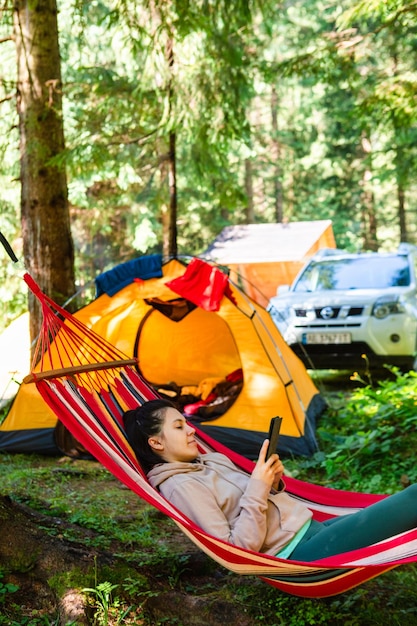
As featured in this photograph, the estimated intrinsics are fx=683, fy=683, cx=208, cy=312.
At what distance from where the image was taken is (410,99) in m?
5.68

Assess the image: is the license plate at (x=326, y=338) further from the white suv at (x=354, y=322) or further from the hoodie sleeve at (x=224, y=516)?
the hoodie sleeve at (x=224, y=516)

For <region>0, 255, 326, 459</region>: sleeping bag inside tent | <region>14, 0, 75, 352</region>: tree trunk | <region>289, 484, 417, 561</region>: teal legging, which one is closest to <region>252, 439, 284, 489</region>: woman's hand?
<region>289, 484, 417, 561</region>: teal legging

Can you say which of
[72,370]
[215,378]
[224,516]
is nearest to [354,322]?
[215,378]

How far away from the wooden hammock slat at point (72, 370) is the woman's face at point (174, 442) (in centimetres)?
52

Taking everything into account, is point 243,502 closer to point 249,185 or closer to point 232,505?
point 232,505

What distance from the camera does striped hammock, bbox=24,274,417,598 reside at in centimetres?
199

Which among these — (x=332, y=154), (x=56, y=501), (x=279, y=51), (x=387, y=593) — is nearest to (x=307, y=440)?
(x=56, y=501)

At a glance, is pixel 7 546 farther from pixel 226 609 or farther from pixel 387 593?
pixel 387 593

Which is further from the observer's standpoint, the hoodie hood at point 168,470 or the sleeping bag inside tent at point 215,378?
the sleeping bag inside tent at point 215,378

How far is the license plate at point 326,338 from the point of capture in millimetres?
6898

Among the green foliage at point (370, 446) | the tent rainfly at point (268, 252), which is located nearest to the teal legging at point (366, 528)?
the green foliage at point (370, 446)

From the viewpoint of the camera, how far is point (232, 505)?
7.79ft

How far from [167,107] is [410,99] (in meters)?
2.05

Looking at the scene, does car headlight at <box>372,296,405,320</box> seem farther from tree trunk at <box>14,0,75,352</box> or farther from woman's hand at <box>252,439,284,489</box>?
woman's hand at <box>252,439,284,489</box>
